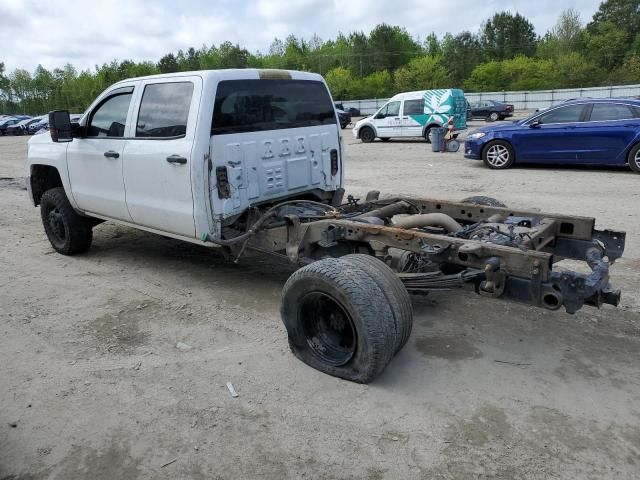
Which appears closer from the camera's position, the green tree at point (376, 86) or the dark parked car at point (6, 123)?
the dark parked car at point (6, 123)

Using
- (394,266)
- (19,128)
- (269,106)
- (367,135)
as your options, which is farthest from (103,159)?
(19,128)

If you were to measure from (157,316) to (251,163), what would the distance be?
1551 mm

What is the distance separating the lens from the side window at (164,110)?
15.1ft

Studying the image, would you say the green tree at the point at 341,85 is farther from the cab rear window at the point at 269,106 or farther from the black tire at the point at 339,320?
the black tire at the point at 339,320

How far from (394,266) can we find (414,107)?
53.6 ft

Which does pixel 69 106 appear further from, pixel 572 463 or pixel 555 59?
pixel 572 463

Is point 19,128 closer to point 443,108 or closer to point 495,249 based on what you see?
point 443,108

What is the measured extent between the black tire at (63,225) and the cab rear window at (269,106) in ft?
8.80

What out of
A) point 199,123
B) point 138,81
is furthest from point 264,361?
point 138,81

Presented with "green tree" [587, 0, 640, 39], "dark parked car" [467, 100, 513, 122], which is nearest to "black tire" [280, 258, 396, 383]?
"dark parked car" [467, 100, 513, 122]

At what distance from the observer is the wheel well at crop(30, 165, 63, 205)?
21.5ft

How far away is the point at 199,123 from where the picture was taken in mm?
4410

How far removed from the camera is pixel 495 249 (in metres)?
3.36

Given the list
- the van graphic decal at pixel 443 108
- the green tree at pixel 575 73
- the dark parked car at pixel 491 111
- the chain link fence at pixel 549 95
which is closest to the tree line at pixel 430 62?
the green tree at pixel 575 73
